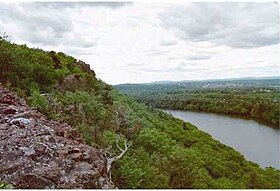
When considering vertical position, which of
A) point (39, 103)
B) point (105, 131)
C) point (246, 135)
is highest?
point (39, 103)

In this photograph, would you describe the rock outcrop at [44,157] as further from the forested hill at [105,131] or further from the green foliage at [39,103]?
the green foliage at [39,103]

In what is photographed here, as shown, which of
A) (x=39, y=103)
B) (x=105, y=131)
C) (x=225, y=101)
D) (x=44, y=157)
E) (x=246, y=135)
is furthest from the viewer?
(x=225, y=101)

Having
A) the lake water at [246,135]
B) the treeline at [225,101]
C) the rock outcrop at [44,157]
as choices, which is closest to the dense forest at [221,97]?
the treeline at [225,101]

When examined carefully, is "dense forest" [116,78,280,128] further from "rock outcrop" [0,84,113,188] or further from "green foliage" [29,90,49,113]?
"rock outcrop" [0,84,113,188]

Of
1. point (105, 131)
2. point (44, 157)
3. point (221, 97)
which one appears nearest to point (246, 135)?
point (221, 97)

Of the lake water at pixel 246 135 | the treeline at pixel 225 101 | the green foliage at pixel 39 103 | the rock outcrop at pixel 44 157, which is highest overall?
the green foliage at pixel 39 103

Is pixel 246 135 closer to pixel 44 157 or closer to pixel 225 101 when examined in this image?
pixel 225 101
